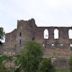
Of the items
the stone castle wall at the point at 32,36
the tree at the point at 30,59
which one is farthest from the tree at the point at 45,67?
the stone castle wall at the point at 32,36

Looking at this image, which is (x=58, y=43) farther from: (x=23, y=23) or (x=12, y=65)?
(x=12, y=65)

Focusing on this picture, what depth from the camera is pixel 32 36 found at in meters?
78.4

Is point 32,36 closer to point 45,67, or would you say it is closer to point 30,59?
point 30,59

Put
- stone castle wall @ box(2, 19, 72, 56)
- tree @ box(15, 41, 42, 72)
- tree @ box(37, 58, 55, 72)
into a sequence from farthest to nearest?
stone castle wall @ box(2, 19, 72, 56) < tree @ box(15, 41, 42, 72) < tree @ box(37, 58, 55, 72)

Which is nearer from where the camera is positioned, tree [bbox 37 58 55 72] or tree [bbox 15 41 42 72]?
tree [bbox 37 58 55 72]

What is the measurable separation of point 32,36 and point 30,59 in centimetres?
2020

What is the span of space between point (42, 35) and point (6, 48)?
15.4 feet

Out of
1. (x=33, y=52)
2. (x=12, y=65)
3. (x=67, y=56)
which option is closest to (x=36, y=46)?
(x=33, y=52)

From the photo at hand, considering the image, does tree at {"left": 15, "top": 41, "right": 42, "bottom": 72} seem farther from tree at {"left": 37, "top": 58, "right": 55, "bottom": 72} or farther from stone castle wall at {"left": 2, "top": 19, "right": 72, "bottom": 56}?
stone castle wall at {"left": 2, "top": 19, "right": 72, "bottom": 56}

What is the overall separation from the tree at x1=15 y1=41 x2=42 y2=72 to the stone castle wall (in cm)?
1707

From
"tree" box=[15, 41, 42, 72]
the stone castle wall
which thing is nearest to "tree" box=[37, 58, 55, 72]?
"tree" box=[15, 41, 42, 72]

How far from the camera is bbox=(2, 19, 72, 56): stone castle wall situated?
77.6m

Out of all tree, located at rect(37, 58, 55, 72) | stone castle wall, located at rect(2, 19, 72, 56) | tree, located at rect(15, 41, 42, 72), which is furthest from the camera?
stone castle wall, located at rect(2, 19, 72, 56)

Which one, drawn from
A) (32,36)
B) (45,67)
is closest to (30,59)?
(45,67)
